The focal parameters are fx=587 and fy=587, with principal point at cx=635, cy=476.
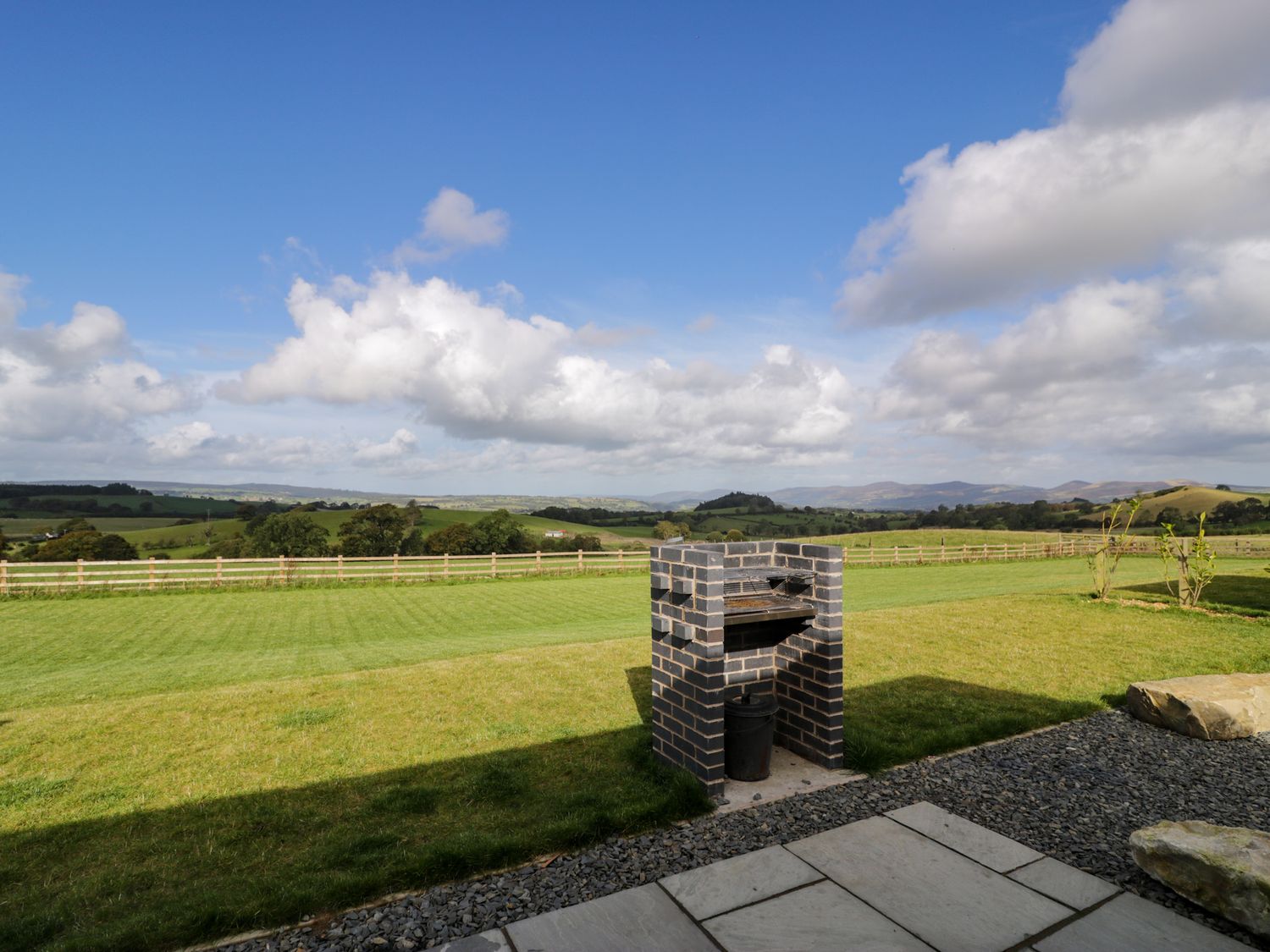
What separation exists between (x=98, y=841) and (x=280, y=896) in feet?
5.40

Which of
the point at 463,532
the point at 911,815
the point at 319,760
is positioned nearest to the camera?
the point at 911,815

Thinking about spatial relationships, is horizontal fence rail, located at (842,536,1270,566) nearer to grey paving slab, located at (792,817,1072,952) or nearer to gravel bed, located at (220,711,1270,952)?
gravel bed, located at (220,711,1270,952)

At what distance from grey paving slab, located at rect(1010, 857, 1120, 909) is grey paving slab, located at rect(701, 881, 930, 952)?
88 centimetres

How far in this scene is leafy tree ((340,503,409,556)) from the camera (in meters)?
30.1

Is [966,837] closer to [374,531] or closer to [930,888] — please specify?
[930,888]

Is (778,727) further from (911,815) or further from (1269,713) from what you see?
(1269,713)

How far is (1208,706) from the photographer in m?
5.16

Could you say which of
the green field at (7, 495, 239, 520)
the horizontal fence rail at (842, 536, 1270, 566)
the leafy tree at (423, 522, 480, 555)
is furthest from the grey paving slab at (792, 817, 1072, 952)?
→ the green field at (7, 495, 239, 520)

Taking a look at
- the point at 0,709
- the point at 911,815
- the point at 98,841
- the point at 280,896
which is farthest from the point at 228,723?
the point at 911,815

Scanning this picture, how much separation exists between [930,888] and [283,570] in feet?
61.3

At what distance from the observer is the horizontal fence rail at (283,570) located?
49.1 feet

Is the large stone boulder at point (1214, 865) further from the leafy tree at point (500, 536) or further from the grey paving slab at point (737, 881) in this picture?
the leafy tree at point (500, 536)

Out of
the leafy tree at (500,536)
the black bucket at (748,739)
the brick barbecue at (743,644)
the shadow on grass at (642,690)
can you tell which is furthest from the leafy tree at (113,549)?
the black bucket at (748,739)

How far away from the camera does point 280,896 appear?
9.48 ft
